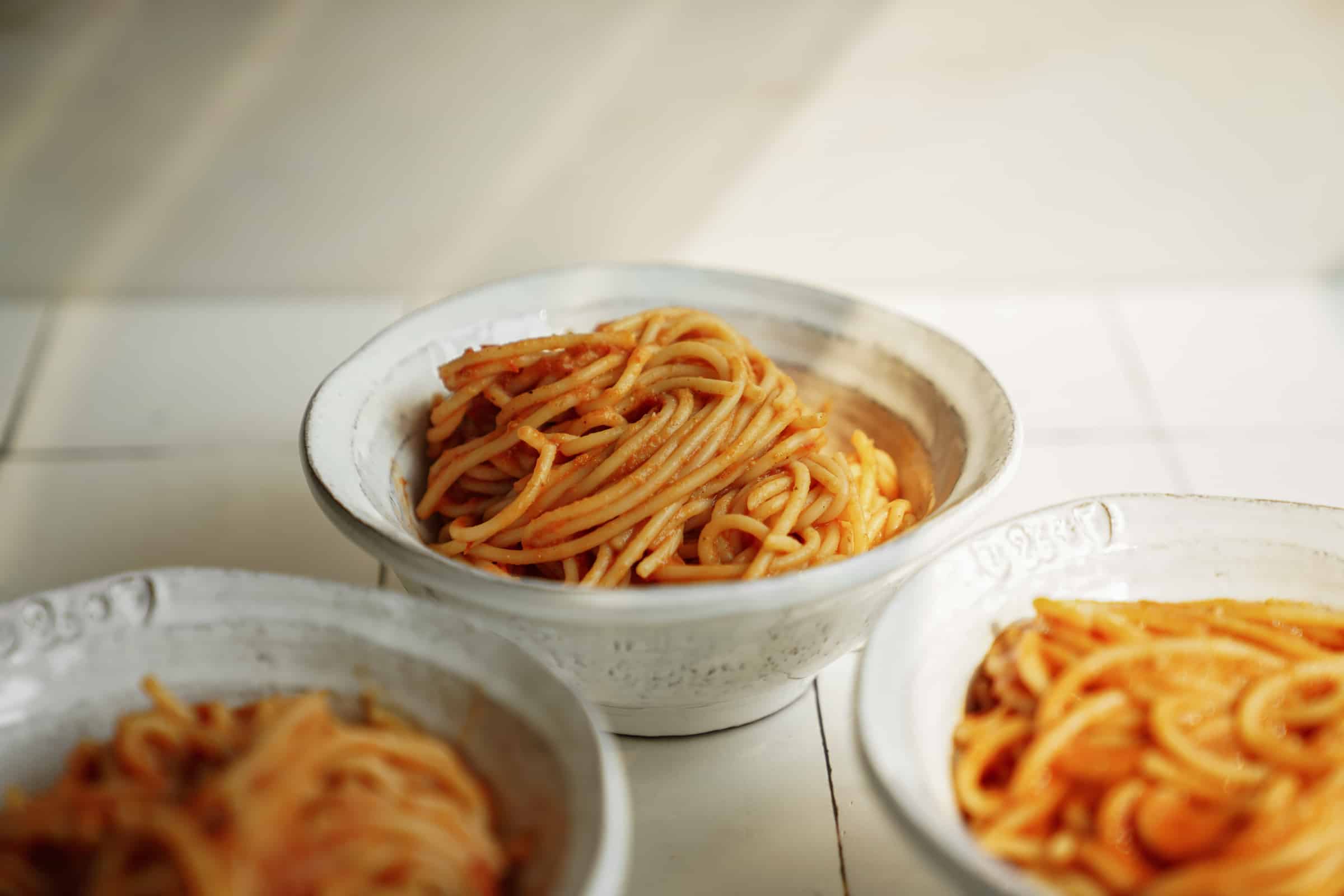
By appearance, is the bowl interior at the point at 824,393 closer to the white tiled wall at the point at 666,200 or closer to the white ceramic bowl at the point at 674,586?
the white ceramic bowl at the point at 674,586

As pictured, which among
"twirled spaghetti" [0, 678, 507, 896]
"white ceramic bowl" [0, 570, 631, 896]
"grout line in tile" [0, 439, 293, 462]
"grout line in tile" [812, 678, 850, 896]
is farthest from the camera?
"grout line in tile" [0, 439, 293, 462]

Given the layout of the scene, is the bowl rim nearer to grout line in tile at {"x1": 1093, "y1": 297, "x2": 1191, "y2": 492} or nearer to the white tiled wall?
the white tiled wall

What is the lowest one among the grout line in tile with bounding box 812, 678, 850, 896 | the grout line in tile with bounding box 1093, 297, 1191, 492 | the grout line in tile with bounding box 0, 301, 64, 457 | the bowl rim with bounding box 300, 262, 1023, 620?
the grout line in tile with bounding box 0, 301, 64, 457

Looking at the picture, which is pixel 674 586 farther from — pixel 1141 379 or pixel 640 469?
pixel 1141 379

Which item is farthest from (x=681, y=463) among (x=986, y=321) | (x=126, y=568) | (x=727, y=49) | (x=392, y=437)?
(x=986, y=321)

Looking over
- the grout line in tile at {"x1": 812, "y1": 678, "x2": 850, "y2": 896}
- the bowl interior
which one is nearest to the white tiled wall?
the bowl interior

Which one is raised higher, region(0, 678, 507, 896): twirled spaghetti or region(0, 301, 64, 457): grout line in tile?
region(0, 678, 507, 896): twirled spaghetti

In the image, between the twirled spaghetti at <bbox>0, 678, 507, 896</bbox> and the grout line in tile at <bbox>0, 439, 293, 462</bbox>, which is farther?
the grout line in tile at <bbox>0, 439, 293, 462</bbox>
